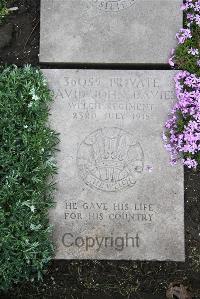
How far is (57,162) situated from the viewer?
15.0 feet

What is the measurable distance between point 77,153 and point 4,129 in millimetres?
634

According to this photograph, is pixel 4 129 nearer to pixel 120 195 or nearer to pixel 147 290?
pixel 120 195

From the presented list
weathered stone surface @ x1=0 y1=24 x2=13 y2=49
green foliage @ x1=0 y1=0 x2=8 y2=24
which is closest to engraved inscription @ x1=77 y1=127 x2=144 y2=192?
weathered stone surface @ x1=0 y1=24 x2=13 y2=49

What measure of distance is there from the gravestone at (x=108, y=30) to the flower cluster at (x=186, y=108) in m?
0.11

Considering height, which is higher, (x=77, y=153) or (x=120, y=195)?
(x=77, y=153)

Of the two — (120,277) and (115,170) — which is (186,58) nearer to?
(115,170)

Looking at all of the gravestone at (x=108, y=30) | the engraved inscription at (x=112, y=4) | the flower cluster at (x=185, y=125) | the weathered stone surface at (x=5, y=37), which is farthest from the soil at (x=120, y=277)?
the weathered stone surface at (x=5, y=37)

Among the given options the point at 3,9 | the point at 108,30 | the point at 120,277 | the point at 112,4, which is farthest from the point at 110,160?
the point at 3,9

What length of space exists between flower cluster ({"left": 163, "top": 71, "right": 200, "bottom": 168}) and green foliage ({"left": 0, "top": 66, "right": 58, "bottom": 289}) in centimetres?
98

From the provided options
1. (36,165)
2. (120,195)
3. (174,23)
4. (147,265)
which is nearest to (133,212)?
(120,195)

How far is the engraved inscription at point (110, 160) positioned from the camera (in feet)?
14.9

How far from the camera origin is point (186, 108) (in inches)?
181

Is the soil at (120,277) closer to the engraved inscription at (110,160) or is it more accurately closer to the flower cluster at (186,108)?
the flower cluster at (186,108)

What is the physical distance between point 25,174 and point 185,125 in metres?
1.40
